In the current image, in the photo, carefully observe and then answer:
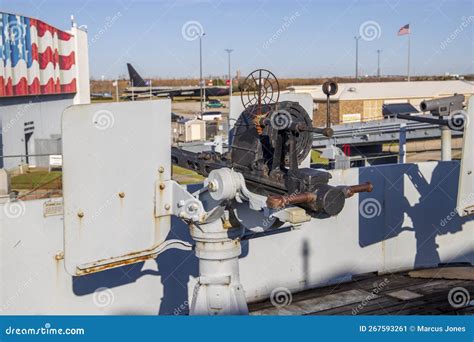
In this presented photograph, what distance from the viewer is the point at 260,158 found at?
5.12 m

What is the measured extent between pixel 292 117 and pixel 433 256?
6678 mm

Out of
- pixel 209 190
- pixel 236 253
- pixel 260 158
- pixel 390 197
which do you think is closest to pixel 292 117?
pixel 260 158

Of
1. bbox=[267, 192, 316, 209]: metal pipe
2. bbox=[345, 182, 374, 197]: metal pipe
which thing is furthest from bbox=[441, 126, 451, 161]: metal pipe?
bbox=[267, 192, 316, 209]: metal pipe

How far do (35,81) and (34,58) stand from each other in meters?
0.97

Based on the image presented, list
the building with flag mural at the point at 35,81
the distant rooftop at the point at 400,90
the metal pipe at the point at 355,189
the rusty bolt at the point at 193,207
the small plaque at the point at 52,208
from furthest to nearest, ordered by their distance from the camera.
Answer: the distant rooftop at the point at 400,90 → the building with flag mural at the point at 35,81 → the small plaque at the point at 52,208 → the rusty bolt at the point at 193,207 → the metal pipe at the point at 355,189

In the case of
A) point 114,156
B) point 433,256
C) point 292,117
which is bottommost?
point 433,256

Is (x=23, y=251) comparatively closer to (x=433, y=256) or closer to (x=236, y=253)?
(x=236, y=253)

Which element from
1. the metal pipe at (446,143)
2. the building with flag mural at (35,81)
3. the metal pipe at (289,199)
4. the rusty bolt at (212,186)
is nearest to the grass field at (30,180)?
the building with flag mural at (35,81)

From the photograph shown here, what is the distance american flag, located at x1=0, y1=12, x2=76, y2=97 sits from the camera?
21828 mm

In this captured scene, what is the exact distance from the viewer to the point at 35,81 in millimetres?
24703

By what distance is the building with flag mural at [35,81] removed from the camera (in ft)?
70.0

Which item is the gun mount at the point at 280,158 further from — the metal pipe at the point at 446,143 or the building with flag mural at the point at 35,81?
the building with flag mural at the point at 35,81

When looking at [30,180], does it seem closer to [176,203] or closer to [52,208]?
[52,208]

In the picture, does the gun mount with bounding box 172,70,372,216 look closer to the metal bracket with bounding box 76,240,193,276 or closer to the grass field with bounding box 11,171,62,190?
the metal bracket with bounding box 76,240,193,276
